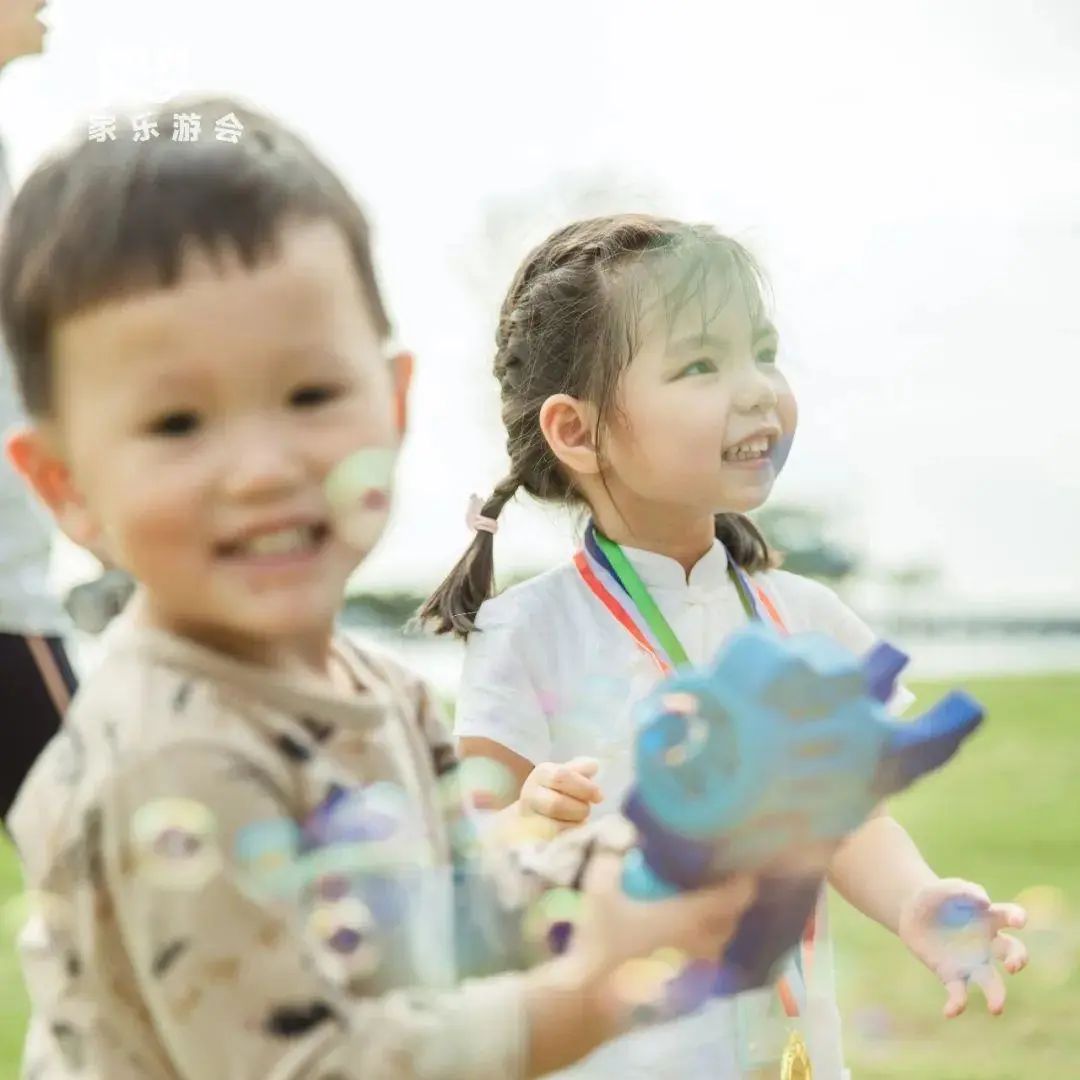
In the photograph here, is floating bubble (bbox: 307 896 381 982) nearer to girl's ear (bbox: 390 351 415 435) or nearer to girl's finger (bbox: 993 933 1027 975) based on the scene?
girl's ear (bbox: 390 351 415 435)

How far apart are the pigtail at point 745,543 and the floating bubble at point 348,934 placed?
75 centimetres

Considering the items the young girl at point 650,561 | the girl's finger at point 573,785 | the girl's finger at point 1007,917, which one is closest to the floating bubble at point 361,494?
the girl's finger at point 573,785

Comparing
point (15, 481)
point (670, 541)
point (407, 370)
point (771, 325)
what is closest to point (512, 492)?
point (670, 541)

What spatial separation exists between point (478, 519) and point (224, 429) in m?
0.80

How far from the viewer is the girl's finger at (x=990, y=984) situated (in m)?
1.32

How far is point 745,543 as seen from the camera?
5.33 ft

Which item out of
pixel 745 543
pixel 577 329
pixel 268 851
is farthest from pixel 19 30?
pixel 268 851

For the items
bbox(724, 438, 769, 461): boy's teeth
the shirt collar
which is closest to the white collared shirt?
the shirt collar

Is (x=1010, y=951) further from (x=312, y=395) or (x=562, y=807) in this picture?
(x=312, y=395)

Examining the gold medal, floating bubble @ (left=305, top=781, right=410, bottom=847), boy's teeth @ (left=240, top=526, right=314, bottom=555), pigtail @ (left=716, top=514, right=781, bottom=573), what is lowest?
the gold medal

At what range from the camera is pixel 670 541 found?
1.55 m

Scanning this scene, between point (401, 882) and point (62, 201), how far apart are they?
0.38 metres

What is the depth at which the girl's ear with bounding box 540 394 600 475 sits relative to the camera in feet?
5.05

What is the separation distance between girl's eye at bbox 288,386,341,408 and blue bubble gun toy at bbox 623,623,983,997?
0.21 meters
